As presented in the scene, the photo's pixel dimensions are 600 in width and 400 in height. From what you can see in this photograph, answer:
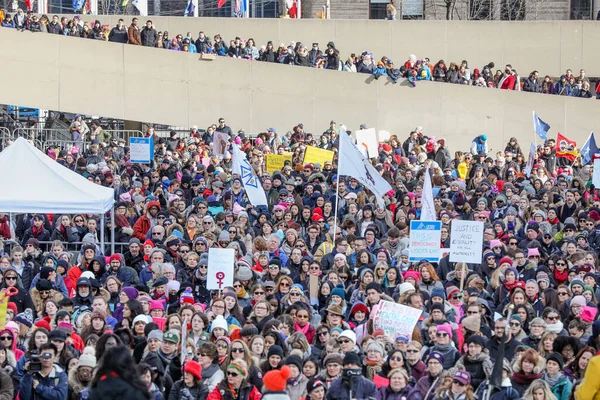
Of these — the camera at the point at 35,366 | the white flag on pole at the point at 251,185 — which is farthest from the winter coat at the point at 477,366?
the white flag on pole at the point at 251,185

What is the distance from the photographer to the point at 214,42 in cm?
3909

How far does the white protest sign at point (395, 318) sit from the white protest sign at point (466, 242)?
9.25 ft

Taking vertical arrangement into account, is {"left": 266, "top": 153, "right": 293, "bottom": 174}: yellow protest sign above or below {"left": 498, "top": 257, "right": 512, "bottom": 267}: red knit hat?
above

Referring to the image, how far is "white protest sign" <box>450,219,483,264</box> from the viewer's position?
17641 mm

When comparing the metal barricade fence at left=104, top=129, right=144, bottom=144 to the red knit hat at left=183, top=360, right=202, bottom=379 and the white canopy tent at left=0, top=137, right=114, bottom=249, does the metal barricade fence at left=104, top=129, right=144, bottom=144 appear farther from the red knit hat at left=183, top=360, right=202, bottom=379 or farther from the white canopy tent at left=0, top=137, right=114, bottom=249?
the red knit hat at left=183, top=360, right=202, bottom=379

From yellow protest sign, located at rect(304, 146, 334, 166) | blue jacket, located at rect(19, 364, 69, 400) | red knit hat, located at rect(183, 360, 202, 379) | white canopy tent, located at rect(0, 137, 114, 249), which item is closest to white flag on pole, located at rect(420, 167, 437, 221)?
white canopy tent, located at rect(0, 137, 114, 249)

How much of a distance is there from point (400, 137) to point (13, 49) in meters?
11.3

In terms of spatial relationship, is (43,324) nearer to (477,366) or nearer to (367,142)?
(477,366)

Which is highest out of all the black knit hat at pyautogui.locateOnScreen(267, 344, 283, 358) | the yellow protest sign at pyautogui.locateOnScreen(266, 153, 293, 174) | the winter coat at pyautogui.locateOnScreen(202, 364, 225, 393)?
the yellow protest sign at pyautogui.locateOnScreen(266, 153, 293, 174)

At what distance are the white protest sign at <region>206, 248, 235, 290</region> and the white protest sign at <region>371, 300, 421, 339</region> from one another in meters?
2.52

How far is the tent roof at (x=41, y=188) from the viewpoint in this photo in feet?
66.1

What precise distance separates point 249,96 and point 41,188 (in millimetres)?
18788

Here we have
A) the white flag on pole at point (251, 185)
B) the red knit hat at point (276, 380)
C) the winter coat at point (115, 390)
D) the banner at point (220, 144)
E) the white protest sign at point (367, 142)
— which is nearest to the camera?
the winter coat at point (115, 390)

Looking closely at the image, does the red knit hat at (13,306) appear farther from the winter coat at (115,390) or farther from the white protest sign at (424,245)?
the winter coat at (115,390)
